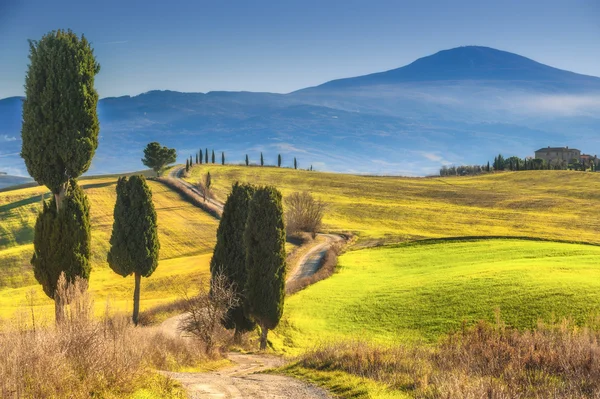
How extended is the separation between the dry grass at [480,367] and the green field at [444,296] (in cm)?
1065

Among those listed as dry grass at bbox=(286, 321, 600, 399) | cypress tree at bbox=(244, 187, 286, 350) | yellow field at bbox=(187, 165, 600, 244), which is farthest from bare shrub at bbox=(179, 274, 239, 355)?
yellow field at bbox=(187, 165, 600, 244)

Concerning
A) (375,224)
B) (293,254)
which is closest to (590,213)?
(375,224)

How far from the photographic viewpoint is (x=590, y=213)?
112m

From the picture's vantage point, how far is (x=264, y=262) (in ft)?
125

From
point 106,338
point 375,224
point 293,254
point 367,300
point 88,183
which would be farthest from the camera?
point 88,183

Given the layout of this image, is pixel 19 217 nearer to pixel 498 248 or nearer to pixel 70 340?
pixel 498 248

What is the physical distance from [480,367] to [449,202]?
394ft

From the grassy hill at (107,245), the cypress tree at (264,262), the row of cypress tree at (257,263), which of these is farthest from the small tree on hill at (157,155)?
the cypress tree at (264,262)

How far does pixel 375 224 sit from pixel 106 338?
94.8m

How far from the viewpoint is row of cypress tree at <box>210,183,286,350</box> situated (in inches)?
1497

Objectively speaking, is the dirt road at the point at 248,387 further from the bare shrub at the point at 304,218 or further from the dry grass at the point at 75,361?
the bare shrub at the point at 304,218

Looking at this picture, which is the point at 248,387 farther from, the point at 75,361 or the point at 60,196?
the point at 60,196

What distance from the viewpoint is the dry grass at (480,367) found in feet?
54.5

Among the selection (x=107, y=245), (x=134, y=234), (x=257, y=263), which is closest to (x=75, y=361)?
(x=257, y=263)
